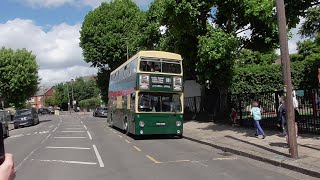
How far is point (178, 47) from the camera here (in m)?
30.1

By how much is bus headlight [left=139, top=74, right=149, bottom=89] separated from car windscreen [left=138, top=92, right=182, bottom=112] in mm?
347

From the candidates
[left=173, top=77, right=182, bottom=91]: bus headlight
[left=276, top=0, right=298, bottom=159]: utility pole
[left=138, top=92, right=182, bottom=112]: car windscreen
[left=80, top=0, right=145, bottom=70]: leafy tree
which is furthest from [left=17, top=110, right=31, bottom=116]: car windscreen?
[left=276, top=0, right=298, bottom=159]: utility pole

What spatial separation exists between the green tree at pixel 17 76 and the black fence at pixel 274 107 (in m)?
38.0

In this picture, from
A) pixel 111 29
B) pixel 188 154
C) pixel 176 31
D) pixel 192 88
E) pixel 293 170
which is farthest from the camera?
pixel 111 29

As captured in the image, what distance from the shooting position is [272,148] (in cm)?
1434

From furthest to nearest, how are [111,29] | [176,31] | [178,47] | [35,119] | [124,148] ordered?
[111,29]
[35,119]
[178,47]
[176,31]
[124,148]

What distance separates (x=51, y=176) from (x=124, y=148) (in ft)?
22.3

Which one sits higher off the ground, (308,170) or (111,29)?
(111,29)

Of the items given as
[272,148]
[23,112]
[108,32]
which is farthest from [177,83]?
[108,32]

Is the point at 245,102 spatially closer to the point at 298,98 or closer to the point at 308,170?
the point at 298,98

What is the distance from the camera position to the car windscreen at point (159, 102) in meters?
21.2

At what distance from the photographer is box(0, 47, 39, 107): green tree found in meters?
58.0

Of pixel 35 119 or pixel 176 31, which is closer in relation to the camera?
pixel 176 31

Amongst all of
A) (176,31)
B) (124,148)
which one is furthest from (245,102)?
(124,148)
